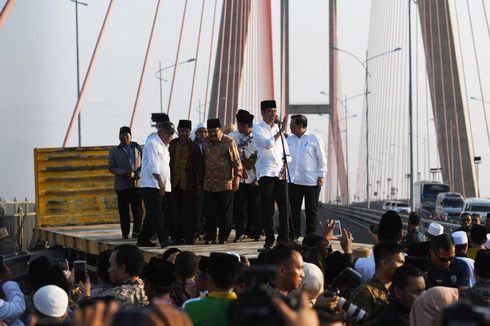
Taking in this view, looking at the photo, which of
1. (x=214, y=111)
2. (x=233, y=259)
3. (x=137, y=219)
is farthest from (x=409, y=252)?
(x=214, y=111)

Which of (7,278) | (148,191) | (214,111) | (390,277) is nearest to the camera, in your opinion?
(390,277)

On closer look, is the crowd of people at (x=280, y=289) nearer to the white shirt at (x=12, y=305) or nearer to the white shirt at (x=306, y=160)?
the white shirt at (x=12, y=305)

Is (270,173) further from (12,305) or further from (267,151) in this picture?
(12,305)

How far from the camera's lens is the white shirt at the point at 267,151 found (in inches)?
544

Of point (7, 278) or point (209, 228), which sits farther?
point (209, 228)

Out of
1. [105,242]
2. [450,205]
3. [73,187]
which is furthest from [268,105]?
[450,205]

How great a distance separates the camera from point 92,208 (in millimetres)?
22062

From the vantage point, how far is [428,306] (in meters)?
6.16

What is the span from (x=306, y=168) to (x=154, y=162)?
190 centimetres

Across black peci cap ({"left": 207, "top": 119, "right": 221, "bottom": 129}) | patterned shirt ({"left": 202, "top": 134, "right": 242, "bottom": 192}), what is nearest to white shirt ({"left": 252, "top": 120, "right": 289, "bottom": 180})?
patterned shirt ({"left": 202, "top": 134, "right": 242, "bottom": 192})

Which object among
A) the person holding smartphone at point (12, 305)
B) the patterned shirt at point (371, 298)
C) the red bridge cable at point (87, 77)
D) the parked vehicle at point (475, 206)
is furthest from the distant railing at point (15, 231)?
the parked vehicle at point (475, 206)

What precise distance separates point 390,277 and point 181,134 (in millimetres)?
7417

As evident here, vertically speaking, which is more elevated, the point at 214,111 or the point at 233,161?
the point at 214,111

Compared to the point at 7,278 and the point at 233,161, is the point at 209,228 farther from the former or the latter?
the point at 7,278
